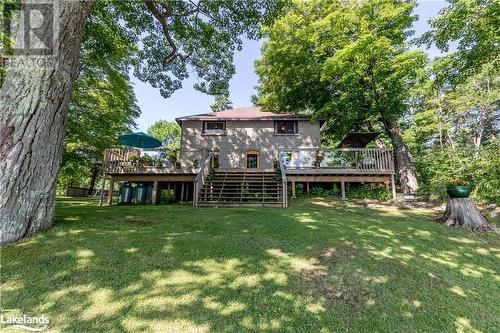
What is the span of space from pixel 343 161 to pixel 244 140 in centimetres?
621

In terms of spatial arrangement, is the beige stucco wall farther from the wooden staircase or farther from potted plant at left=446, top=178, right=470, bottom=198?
potted plant at left=446, top=178, right=470, bottom=198

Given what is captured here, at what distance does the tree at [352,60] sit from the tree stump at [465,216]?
6.76 m

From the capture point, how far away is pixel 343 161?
36.9 feet

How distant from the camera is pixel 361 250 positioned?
428 cm

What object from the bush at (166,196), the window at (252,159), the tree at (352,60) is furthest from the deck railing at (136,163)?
the tree at (352,60)

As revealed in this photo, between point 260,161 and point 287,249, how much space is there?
10502mm

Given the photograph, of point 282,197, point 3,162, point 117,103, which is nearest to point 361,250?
point 282,197

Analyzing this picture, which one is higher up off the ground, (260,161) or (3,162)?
(260,161)

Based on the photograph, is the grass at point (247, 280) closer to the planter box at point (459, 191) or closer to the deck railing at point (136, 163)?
the planter box at point (459, 191)

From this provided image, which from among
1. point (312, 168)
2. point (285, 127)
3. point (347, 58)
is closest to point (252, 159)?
point (285, 127)

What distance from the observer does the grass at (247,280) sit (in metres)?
2.45

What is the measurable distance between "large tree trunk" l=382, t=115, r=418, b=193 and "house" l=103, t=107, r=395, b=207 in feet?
6.45

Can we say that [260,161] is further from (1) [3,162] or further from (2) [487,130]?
(2) [487,130]

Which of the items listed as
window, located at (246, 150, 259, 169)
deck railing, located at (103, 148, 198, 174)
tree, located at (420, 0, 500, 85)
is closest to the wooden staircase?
deck railing, located at (103, 148, 198, 174)
